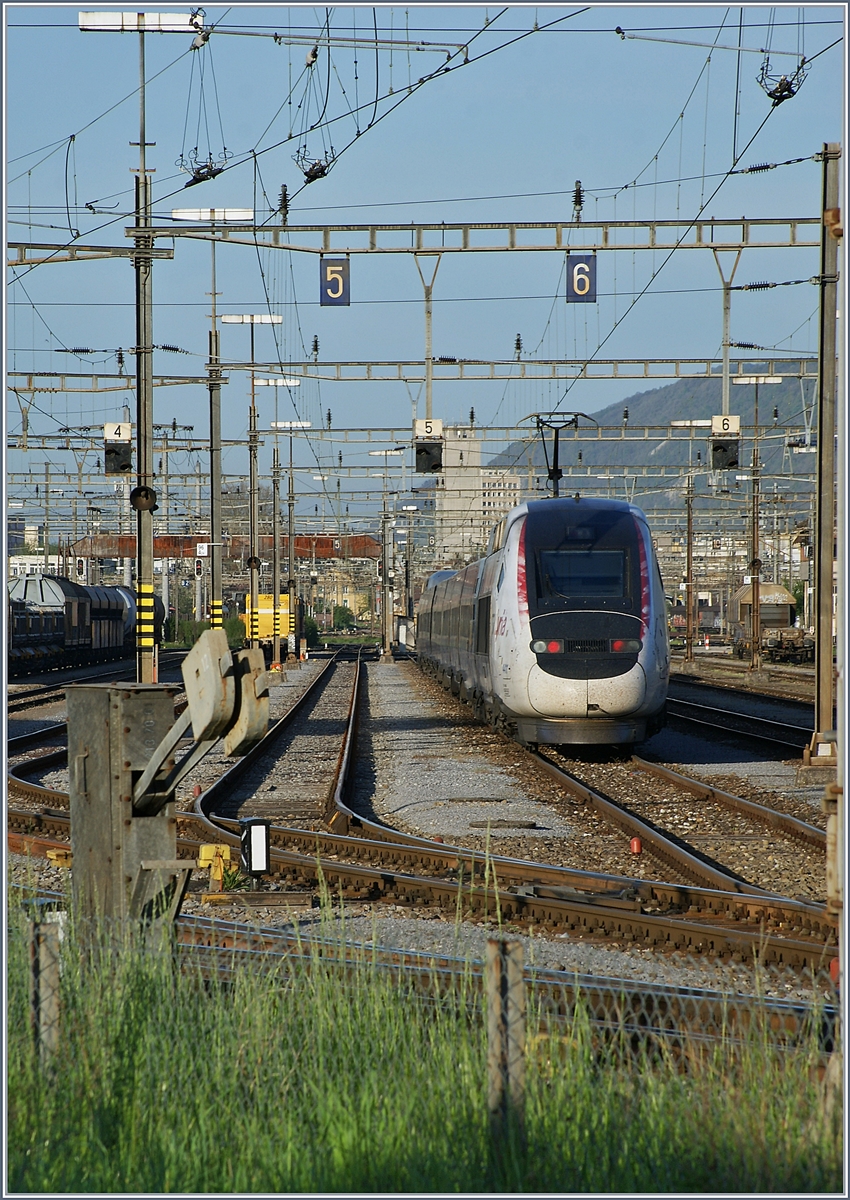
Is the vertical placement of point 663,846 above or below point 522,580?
below

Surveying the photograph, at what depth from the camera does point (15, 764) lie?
17891 mm

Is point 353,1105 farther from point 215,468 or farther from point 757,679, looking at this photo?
point 757,679

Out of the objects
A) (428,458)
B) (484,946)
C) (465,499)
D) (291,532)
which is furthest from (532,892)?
(465,499)

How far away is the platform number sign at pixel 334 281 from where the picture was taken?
2303 centimetres

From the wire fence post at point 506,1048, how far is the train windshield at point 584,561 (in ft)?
41.1

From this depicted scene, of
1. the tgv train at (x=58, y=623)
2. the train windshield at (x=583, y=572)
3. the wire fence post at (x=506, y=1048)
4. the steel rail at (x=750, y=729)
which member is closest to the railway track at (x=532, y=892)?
the wire fence post at (x=506, y=1048)

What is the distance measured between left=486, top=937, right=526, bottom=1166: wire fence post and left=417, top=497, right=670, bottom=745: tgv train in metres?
12.2

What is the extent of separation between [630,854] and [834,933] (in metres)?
3.35

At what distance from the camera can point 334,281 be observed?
2317cm

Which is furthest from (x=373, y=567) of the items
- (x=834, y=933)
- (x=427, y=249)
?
(x=834, y=933)

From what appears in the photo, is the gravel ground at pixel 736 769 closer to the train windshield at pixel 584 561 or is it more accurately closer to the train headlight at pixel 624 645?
the train headlight at pixel 624 645

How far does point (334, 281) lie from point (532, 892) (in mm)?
16442

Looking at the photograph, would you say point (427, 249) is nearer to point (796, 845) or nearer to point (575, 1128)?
point (796, 845)

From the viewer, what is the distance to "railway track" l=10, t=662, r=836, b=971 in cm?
761
